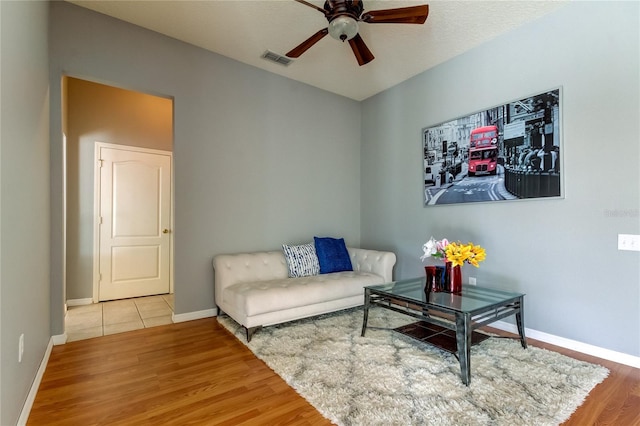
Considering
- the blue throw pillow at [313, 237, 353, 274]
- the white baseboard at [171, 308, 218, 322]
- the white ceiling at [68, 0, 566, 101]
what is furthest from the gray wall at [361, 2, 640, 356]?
the white baseboard at [171, 308, 218, 322]

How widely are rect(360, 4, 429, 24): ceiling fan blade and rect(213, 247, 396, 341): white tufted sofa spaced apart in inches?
93.6

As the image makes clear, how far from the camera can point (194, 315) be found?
11.1 feet

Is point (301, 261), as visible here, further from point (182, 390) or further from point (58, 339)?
point (58, 339)

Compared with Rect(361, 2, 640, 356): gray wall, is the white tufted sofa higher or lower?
lower

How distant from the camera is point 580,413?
173cm

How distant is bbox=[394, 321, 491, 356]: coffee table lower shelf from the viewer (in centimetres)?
232

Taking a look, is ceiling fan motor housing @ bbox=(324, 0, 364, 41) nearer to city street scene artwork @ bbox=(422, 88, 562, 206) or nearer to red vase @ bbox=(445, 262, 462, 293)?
city street scene artwork @ bbox=(422, 88, 562, 206)

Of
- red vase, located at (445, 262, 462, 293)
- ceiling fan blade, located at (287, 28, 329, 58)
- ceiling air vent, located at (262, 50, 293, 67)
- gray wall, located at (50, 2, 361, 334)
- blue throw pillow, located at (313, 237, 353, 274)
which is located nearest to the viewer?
ceiling fan blade, located at (287, 28, 329, 58)

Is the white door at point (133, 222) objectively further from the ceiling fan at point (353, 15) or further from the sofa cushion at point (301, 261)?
the ceiling fan at point (353, 15)

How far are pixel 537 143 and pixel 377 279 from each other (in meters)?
2.06

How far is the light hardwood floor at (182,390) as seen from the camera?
5.59 ft

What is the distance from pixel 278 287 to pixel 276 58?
2.60m

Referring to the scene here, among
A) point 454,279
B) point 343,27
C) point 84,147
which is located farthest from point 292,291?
point 84,147

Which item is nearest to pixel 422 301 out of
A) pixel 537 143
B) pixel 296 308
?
pixel 296 308
